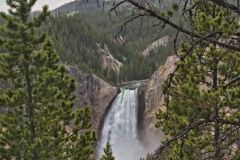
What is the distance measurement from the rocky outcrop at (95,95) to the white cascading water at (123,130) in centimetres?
210

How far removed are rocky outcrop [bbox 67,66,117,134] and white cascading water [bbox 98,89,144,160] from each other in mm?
2103

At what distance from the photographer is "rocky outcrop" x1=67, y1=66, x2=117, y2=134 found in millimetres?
73562

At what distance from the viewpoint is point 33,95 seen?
74.6 ft

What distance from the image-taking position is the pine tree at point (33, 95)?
21.5 meters

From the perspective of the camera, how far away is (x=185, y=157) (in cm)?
1834

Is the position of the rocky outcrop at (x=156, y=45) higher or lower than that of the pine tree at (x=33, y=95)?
higher

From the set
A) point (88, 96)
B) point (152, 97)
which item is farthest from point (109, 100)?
point (152, 97)

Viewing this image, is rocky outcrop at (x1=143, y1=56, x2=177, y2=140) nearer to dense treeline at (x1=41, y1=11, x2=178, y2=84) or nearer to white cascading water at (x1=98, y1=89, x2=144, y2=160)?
white cascading water at (x1=98, y1=89, x2=144, y2=160)

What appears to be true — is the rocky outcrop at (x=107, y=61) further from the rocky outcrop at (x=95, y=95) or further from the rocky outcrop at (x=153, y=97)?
the rocky outcrop at (x=153, y=97)

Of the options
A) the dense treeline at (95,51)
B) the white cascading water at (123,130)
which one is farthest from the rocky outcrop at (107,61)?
the white cascading water at (123,130)

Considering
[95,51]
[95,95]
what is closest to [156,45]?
[95,51]

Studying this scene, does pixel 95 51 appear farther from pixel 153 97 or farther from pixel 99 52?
pixel 153 97

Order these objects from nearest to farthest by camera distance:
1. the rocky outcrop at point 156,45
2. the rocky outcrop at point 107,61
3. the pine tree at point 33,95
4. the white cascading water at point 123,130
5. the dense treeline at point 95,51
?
the pine tree at point 33,95 → the white cascading water at point 123,130 → the dense treeline at point 95,51 → the rocky outcrop at point 107,61 → the rocky outcrop at point 156,45

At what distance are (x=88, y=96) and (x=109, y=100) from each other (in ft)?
16.9
